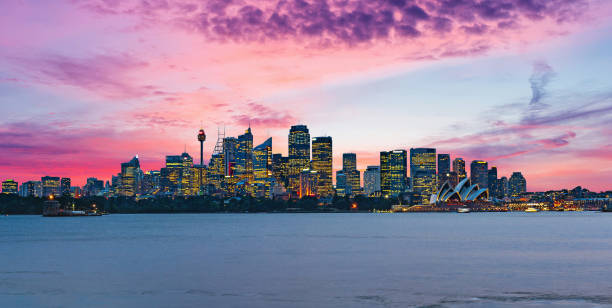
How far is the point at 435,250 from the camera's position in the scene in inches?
2505

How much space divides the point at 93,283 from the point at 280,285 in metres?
11.8

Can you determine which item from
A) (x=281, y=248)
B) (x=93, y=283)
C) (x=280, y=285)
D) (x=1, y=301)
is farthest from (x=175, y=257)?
(x=1, y=301)

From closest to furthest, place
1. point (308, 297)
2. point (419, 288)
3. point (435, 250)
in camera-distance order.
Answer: point (308, 297), point (419, 288), point (435, 250)

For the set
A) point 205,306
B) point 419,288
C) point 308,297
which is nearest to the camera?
point 205,306

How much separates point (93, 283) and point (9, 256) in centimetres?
2648

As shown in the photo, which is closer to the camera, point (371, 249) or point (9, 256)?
point (9, 256)

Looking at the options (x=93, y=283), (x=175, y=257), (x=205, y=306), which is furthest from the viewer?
(x=175, y=257)

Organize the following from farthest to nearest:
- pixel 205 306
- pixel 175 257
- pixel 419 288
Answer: pixel 175 257 → pixel 419 288 → pixel 205 306

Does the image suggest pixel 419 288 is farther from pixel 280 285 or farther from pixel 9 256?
pixel 9 256

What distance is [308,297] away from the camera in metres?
31.1

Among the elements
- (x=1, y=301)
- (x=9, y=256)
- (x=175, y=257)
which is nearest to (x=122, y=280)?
(x=1, y=301)

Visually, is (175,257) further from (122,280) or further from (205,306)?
(205,306)

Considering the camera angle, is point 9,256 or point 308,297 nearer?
point 308,297

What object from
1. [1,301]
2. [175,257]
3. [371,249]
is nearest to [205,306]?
[1,301]
